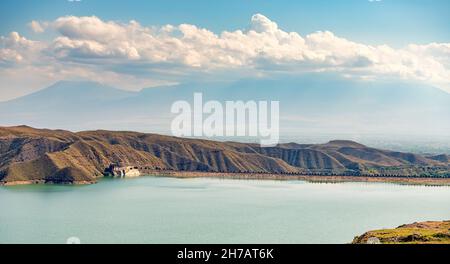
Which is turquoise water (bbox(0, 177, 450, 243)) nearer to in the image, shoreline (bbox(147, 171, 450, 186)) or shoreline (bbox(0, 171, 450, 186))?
shoreline (bbox(0, 171, 450, 186))

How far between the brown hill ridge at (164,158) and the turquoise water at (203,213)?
9.62 metres

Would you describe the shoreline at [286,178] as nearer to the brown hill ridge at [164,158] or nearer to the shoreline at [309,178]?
the shoreline at [309,178]

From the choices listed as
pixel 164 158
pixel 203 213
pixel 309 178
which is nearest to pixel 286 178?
pixel 309 178

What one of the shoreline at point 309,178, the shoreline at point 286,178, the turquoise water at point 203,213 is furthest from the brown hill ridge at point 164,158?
the turquoise water at point 203,213

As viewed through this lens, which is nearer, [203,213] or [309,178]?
[203,213]

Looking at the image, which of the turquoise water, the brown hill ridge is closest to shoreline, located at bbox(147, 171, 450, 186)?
the brown hill ridge

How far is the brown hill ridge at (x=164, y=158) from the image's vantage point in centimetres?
6944

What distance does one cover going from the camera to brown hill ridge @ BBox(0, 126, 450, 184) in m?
69.4

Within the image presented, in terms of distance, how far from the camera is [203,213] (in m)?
36.0

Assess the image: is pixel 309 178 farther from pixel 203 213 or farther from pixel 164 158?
pixel 203 213

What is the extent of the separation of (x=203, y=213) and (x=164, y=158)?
53036 millimetres
